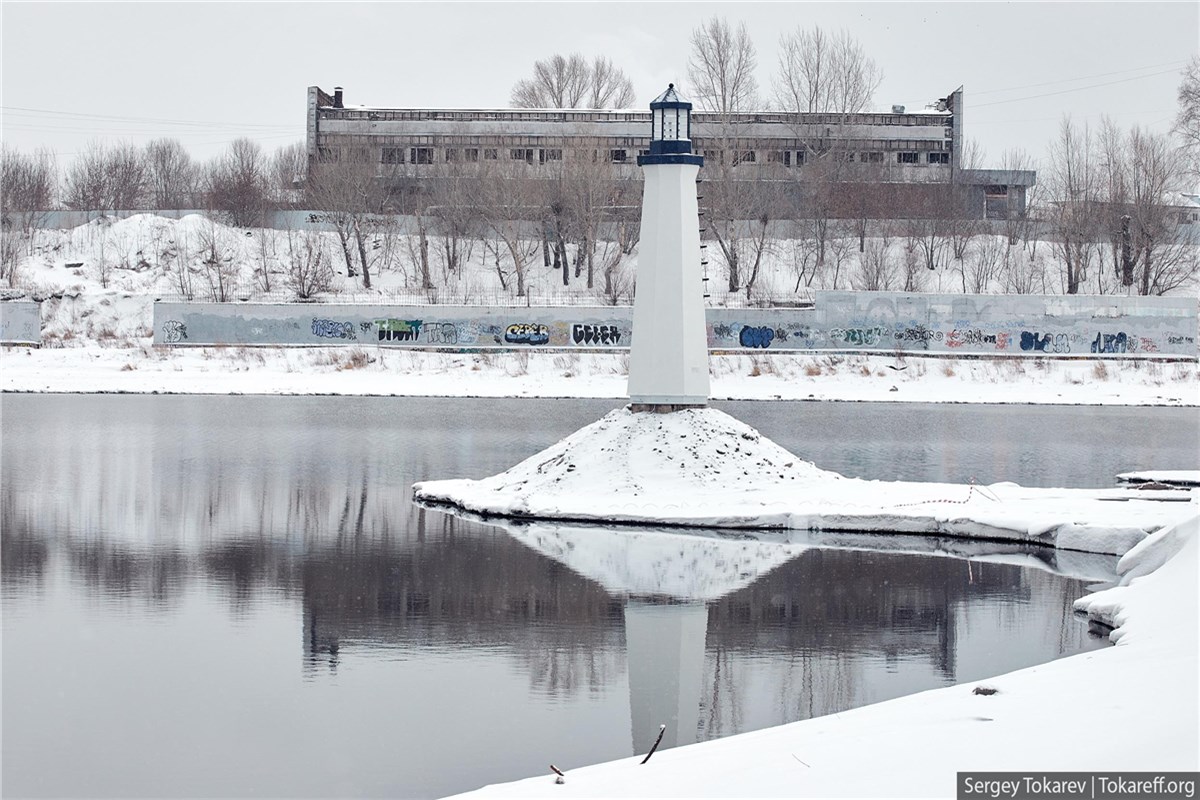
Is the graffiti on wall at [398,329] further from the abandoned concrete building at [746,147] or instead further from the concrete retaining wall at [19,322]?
the abandoned concrete building at [746,147]

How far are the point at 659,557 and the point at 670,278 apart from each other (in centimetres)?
622

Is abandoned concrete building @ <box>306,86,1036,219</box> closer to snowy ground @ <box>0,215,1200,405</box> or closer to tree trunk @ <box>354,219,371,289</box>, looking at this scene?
tree trunk @ <box>354,219,371,289</box>

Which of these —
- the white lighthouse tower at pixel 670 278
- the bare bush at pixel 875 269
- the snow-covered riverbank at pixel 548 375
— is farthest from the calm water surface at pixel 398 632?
the bare bush at pixel 875 269

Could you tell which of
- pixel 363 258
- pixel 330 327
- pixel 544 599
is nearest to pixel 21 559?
pixel 544 599

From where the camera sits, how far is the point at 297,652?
541 inches

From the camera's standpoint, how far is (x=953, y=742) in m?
9.20

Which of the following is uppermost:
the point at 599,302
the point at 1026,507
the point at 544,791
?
the point at 599,302

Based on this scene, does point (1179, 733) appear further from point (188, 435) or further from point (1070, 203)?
point (1070, 203)

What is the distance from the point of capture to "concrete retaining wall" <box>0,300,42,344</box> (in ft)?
203

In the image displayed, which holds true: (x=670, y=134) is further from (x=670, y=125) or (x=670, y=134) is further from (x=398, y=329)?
(x=398, y=329)

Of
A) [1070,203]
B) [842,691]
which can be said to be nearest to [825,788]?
[842,691]

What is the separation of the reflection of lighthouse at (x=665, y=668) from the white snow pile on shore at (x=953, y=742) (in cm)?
94

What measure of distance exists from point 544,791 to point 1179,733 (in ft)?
13.0

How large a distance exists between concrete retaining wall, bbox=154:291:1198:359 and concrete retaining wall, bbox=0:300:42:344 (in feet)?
18.8
